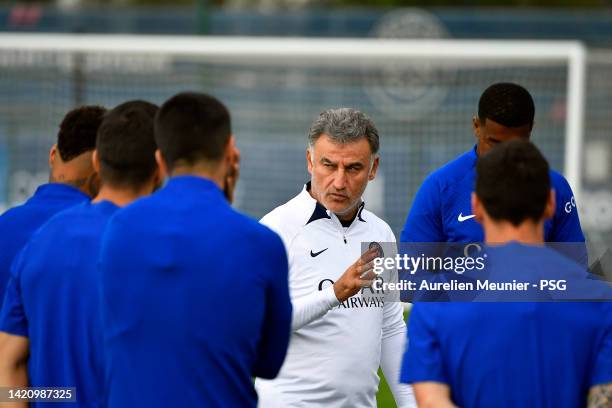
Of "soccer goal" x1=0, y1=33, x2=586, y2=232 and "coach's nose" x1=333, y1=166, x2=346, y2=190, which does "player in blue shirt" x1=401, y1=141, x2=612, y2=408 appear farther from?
"soccer goal" x1=0, y1=33, x2=586, y2=232

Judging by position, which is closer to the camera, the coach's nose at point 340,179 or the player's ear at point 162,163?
the player's ear at point 162,163

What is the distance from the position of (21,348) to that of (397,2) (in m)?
35.2

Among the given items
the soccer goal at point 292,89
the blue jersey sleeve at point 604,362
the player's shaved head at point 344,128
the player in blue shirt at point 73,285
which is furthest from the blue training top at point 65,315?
the soccer goal at point 292,89

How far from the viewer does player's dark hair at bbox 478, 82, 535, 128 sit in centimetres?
486

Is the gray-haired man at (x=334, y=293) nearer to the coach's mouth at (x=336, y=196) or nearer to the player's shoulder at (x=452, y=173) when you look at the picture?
the coach's mouth at (x=336, y=196)

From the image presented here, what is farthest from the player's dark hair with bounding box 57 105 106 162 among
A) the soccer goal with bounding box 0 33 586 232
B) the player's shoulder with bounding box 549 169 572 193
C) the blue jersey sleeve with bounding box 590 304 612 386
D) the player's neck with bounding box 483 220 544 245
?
the soccer goal with bounding box 0 33 586 232

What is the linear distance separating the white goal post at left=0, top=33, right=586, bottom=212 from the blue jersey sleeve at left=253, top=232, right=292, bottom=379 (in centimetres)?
1070

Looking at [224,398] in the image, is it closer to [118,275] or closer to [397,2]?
[118,275]

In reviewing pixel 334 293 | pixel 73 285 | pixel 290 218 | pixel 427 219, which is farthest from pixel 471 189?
pixel 73 285

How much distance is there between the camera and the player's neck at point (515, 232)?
3.23m

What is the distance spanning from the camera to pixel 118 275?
3.36 metres

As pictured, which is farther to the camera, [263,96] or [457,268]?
[263,96]

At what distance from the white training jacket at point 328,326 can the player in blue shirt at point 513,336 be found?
50.9 inches

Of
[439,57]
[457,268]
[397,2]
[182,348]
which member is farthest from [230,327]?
[397,2]
